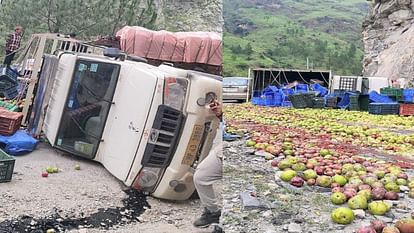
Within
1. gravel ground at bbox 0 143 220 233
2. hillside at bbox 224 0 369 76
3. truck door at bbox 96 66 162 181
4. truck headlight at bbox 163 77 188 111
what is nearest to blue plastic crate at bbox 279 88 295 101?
hillside at bbox 224 0 369 76

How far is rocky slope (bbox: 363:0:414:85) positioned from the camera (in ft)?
58.6

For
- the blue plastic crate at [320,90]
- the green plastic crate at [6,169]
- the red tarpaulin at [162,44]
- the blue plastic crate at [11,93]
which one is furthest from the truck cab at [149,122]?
the blue plastic crate at [320,90]

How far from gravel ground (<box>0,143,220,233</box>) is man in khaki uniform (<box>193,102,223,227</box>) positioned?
0.08 meters

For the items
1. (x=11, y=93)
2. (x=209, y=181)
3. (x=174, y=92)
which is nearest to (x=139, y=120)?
(x=174, y=92)

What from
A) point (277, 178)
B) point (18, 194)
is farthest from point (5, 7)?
point (277, 178)

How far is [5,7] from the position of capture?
14.9 meters

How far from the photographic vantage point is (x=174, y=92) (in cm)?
370

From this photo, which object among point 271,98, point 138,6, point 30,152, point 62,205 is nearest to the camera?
point 62,205

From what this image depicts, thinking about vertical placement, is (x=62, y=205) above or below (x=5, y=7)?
below

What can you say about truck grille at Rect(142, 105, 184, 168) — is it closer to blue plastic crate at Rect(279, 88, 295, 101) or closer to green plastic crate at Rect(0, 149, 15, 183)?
green plastic crate at Rect(0, 149, 15, 183)

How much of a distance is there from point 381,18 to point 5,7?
51.3 feet

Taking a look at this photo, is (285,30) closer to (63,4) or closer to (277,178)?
(63,4)

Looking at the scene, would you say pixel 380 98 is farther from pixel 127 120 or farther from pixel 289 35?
pixel 127 120

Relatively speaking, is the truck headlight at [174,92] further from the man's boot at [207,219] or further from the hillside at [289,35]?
the man's boot at [207,219]
